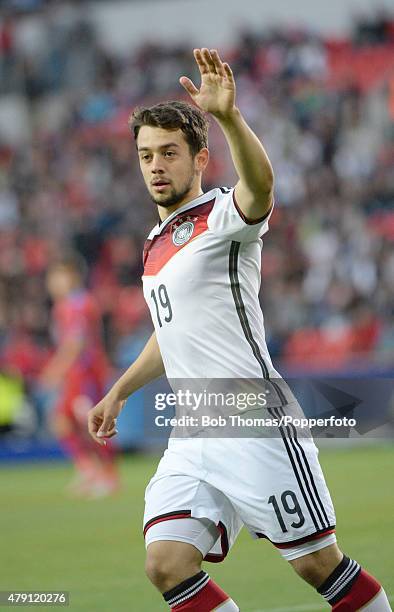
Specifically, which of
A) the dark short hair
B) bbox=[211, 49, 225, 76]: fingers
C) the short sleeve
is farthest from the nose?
bbox=[211, 49, 225, 76]: fingers

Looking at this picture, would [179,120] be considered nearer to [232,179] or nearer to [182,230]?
[182,230]

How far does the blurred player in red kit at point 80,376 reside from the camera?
1208 centimetres

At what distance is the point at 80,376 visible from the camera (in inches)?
488

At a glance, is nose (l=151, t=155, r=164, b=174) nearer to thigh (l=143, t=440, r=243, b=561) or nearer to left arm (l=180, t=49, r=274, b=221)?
left arm (l=180, t=49, r=274, b=221)

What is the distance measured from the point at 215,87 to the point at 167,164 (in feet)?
1.74

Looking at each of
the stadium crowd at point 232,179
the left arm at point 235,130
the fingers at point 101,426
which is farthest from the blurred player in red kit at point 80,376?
the left arm at point 235,130

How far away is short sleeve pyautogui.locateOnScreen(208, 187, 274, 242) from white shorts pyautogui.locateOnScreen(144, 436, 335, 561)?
2.47ft

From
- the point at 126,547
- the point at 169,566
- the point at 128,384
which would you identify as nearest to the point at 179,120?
the point at 128,384

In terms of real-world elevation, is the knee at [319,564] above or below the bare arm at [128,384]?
below

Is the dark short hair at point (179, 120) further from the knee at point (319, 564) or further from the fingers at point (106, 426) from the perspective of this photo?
the knee at point (319, 564)

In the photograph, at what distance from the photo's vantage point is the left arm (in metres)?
4.21

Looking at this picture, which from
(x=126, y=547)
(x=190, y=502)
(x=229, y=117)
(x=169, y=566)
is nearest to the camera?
(x=229, y=117)

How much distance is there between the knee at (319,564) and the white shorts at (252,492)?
0.09 feet

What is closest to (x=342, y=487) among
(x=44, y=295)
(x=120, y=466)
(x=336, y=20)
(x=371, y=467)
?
(x=371, y=467)
